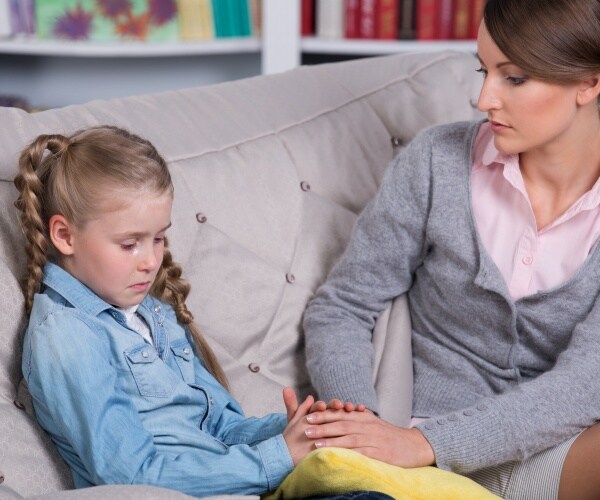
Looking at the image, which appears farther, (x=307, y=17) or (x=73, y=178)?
(x=307, y=17)

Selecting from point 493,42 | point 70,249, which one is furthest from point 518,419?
point 70,249

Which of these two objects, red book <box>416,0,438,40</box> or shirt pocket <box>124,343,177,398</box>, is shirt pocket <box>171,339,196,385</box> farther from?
red book <box>416,0,438,40</box>

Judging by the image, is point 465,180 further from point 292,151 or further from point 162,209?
point 162,209

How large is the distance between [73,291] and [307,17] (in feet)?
6.41

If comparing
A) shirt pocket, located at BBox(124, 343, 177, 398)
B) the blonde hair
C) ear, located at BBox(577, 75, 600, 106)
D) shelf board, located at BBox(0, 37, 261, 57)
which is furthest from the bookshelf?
shirt pocket, located at BBox(124, 343, 177, 398)

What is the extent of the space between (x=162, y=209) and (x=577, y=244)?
0.65 m

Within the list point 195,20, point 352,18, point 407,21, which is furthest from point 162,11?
point 407,21

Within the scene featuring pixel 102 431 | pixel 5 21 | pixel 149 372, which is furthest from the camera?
pixel 5 21

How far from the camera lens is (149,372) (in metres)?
1.28

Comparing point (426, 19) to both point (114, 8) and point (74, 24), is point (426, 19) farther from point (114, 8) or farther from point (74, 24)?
point (74, 24)

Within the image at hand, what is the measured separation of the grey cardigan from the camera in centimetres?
145

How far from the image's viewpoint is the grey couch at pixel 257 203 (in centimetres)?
153

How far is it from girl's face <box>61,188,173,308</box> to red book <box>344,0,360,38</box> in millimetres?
1835

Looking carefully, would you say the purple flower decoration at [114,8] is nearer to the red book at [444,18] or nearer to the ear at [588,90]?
the red book at [444,18]
